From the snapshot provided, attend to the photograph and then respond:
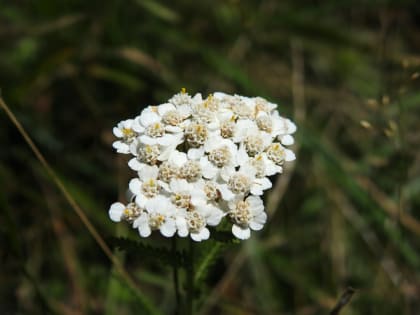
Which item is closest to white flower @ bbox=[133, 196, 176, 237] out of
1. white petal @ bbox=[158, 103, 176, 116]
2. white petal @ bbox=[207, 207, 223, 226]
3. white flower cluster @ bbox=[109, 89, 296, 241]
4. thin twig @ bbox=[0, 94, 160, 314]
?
white flower cluster @ bbox=[109, 89, 296, 241]

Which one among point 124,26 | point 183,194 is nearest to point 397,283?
point 183,194

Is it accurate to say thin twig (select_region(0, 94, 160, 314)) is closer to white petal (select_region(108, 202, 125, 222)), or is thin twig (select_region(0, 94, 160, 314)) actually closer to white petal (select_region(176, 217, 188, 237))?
white petal (select_region(108, 202, 125, 222))

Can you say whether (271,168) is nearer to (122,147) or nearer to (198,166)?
(198,166)

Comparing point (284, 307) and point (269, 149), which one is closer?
point (269, 149)

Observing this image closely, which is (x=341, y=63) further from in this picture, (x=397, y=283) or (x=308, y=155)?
(x=397, y=283)

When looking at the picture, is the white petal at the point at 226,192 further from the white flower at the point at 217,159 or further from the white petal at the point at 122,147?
→ the white petal at the point at 122,147

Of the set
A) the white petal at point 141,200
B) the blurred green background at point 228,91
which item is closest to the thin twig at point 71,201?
the white petal at point 141,200

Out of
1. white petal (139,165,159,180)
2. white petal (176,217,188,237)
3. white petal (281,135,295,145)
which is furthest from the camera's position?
white petal (281,135,295,145)
